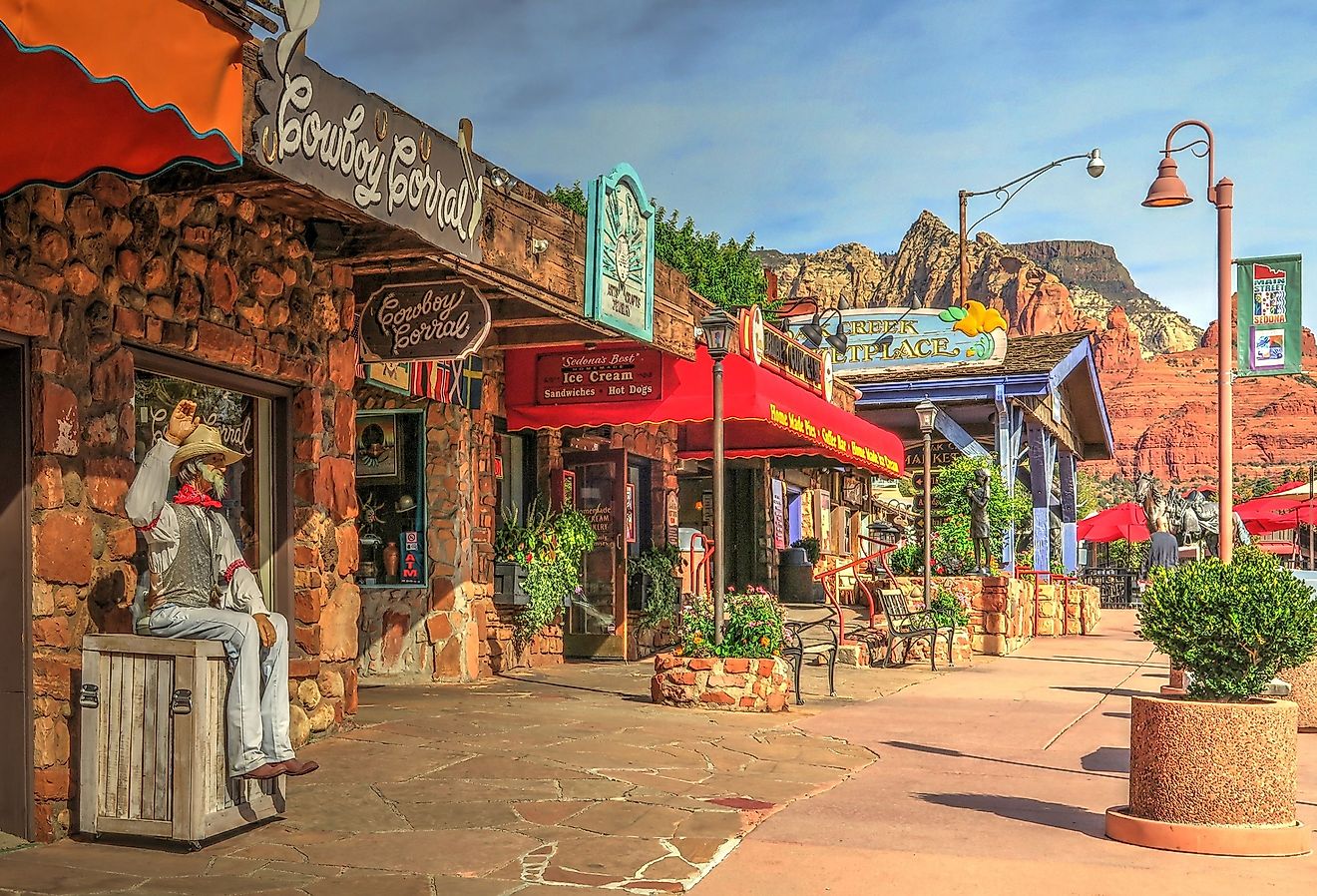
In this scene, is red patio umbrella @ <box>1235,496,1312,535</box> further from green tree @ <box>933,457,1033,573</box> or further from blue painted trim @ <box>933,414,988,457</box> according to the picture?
green tree @ <box>933,457,1033,573</box>

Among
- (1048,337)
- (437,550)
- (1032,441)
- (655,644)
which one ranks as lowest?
(655,644)

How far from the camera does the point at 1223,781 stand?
6.04 metres

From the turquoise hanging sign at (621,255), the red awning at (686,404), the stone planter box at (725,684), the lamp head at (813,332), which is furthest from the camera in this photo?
the lamp head at (813,332)

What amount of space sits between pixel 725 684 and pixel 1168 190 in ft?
17.6

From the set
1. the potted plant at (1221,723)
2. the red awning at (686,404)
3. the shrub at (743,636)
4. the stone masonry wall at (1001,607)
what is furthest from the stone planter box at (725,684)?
the stone masonry wall at (1001,607)

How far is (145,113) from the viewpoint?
5.27 metres

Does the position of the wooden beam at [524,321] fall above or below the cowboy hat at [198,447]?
above

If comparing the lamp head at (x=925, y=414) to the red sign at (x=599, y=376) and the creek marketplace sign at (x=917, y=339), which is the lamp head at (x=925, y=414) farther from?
the creek marketplace sign at (x=917, y=339)

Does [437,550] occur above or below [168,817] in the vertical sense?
above

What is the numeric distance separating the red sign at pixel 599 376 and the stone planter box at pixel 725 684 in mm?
2909

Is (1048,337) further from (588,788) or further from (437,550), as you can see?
(588,788)

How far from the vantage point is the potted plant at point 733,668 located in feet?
35.1

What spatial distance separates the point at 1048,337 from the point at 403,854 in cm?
2147

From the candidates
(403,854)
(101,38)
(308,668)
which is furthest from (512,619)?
(101,38)
